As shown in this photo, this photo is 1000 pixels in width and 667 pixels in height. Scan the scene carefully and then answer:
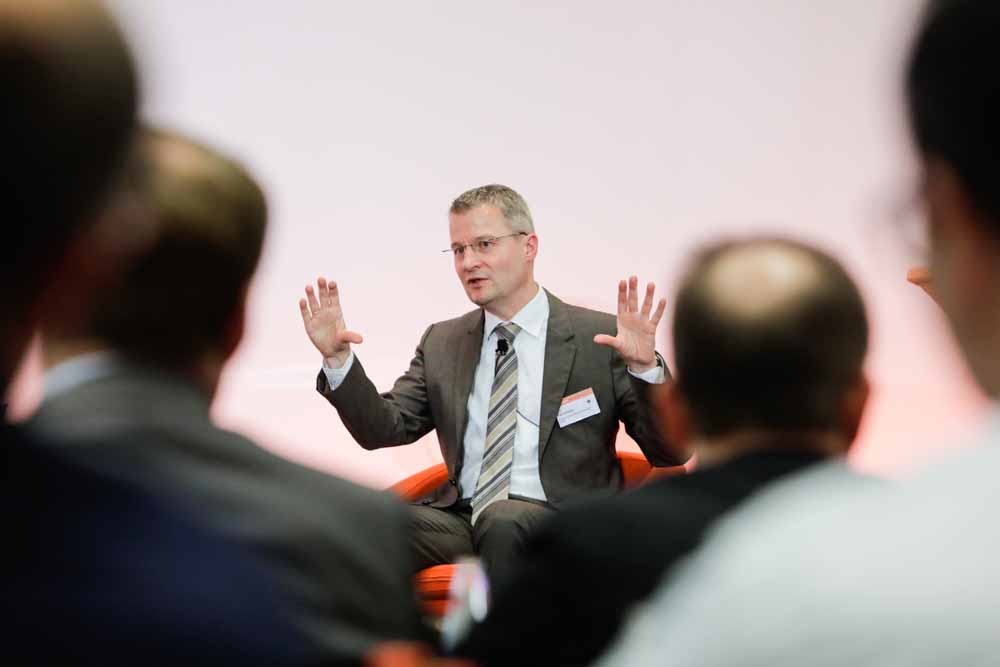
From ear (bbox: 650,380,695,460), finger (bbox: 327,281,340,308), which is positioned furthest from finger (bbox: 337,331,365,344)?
ear (bbox: 650,380,695,460)

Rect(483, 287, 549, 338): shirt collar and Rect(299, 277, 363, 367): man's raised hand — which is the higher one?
Rect(299, 277, 363, 367): man's raised hand

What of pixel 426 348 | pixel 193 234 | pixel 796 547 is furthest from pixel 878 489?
pixel 426 348

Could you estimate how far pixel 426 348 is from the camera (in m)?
4.04

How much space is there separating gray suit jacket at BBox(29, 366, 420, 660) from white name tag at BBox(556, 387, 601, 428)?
2.49 meters

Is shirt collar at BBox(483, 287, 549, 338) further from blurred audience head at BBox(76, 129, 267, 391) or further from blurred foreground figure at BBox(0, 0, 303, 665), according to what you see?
blurred foreground figure at BBox(0, 0, 303, 665)

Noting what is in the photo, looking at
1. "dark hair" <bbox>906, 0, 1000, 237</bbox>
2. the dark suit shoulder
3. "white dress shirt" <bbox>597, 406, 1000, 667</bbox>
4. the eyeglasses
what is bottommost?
the dark suit shoulder

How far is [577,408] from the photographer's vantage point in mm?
A: 3635

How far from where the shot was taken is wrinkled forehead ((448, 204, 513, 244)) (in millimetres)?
4062

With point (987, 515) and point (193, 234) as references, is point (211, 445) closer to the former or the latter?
point (193, 234)

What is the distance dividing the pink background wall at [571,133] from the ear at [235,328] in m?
3.88

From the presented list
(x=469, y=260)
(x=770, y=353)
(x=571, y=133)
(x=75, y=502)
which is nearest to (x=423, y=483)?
(x=469, y=260)

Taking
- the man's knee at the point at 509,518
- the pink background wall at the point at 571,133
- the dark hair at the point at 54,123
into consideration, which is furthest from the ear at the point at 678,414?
the pink background wall at the point at 571,133

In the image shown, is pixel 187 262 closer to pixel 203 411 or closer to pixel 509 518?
pixel 203 411

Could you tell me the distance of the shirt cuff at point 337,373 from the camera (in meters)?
3.55
